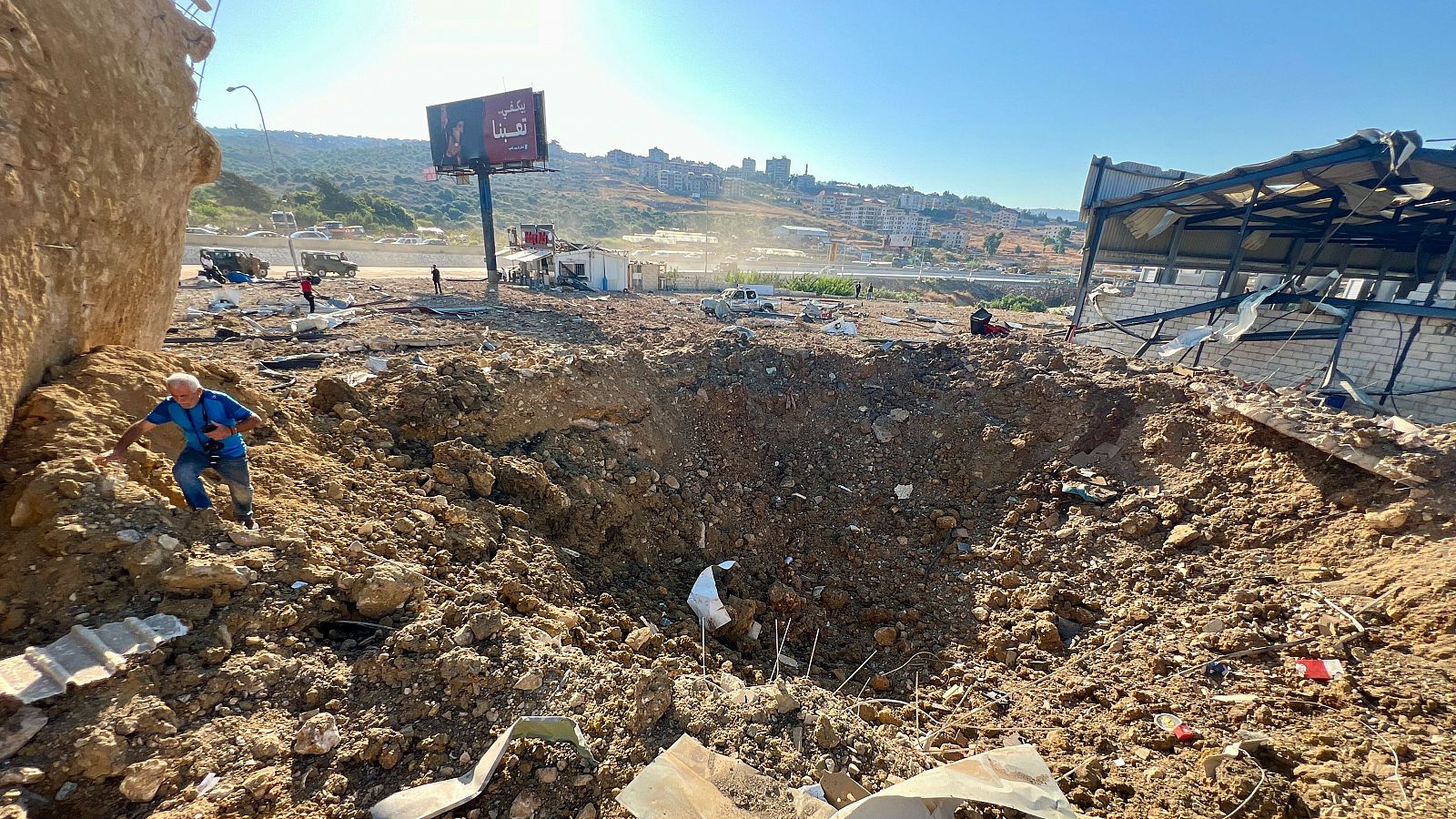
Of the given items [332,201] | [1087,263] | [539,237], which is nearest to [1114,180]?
[1087,263]

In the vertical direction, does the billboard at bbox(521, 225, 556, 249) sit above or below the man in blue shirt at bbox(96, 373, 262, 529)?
above

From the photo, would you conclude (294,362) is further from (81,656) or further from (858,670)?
(858,670)

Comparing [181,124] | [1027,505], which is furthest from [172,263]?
[1027,505]

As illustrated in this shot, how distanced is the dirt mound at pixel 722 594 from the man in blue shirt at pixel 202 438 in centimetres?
17

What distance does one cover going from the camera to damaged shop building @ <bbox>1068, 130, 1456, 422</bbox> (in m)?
10.0

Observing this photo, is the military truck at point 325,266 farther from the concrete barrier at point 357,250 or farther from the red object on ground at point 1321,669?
the red object on ground at point 1321,669

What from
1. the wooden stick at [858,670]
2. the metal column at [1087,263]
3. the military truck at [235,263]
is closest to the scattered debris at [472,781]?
the wooden stick at [858,670]

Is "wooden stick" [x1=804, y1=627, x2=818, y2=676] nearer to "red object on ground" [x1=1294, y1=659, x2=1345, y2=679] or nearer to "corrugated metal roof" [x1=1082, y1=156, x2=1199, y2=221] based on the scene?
"red object on ground" [x1=1294, y1=659, x2=1345, y2=679]

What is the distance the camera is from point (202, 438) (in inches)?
136

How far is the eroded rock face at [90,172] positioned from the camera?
343 cm

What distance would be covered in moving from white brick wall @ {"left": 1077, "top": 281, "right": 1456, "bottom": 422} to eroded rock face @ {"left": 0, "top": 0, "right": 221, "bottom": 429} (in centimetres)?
1571

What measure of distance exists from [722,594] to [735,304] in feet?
59.3

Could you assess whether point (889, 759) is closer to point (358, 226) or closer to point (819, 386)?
point (819, 386)

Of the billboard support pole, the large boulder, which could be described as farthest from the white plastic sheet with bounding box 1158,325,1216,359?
the billboard support pole
